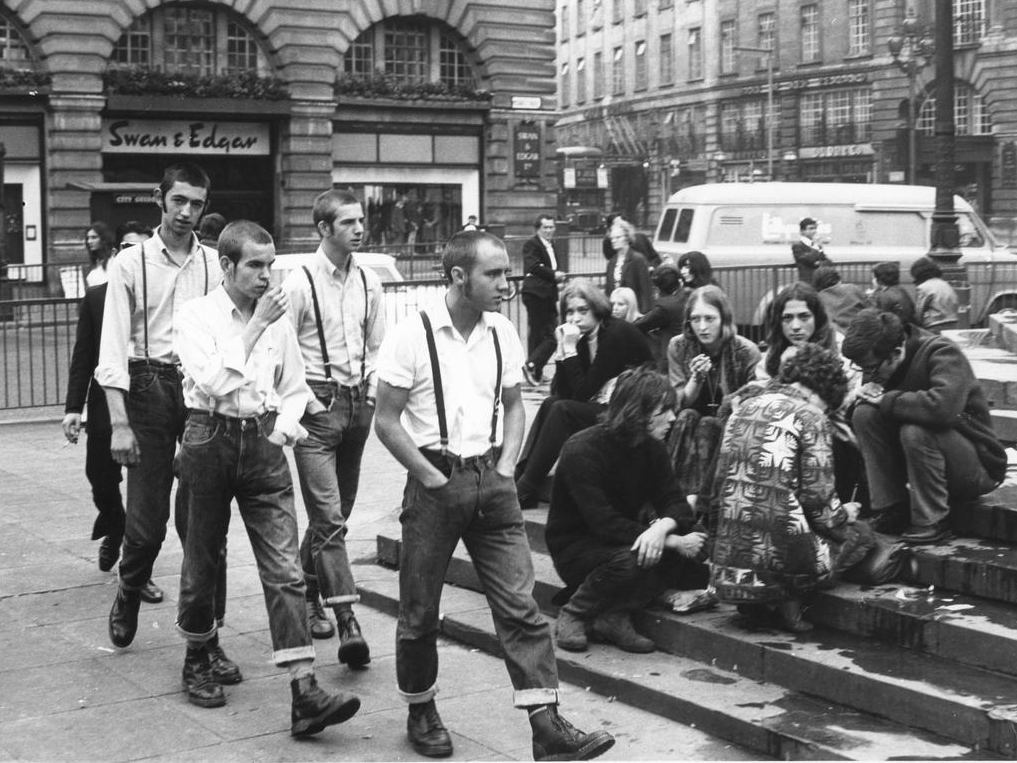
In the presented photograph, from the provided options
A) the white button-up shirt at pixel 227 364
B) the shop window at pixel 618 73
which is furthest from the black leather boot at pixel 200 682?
the shop window at pixel 618 73

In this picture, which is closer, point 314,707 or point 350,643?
point 314,707

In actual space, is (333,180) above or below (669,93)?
below

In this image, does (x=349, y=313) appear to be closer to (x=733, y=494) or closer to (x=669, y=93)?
(x=733, y=494)

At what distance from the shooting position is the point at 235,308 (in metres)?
5.79

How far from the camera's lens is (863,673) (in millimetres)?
5676

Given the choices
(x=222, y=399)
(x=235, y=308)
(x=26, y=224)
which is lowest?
(x=222, y=399)

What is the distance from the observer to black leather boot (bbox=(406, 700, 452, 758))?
5453 mm

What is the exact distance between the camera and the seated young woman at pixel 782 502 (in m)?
6.10

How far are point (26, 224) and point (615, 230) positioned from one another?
19.3 meters

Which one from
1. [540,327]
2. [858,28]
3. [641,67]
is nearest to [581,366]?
[540,327]

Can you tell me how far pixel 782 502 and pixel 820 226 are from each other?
14727 mm

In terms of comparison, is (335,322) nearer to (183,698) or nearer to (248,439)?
(248,439)

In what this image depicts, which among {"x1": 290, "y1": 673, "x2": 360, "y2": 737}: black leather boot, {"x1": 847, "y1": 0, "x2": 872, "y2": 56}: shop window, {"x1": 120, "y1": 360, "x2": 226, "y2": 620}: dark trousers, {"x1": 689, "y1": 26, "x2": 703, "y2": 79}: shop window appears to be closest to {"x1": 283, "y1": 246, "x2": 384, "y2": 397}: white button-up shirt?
{"x1": 120, "y1": 360, "x2": 226, "y2": 620}: dark trousers

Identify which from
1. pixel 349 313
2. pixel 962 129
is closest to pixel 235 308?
pixel 349 313
